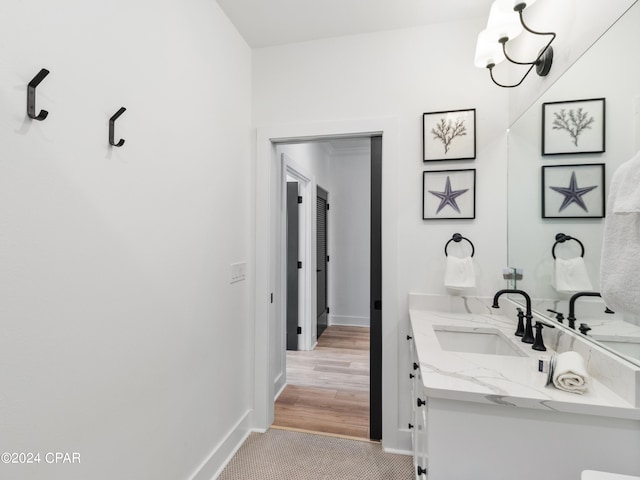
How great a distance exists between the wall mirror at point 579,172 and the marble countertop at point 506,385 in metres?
0.16

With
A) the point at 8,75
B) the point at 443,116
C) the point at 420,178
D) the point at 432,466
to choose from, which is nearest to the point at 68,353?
the point at 8,75

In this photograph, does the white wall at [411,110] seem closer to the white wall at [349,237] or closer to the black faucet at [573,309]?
the black faucet at [573,309]

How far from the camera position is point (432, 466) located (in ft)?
3.26

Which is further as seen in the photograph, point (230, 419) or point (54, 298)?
point (230, 419)

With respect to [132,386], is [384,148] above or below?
above

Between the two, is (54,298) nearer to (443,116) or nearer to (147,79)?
Answer: (147,79)

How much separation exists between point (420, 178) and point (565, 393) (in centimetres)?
137

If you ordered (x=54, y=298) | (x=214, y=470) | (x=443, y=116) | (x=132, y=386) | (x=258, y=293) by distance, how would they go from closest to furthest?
(x=54, y=298), (x=132, y=386), (x=214, y=470), (x=443, y=116), (x=258, y=293)

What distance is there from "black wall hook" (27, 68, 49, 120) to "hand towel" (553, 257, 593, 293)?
73.0 inches

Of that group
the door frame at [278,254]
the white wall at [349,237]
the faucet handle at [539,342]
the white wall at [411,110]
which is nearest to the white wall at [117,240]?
the door frame at [278,254]

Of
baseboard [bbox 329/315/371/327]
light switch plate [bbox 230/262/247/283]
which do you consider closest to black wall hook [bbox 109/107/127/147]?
light switch plate [bbox 230/262/247/283]

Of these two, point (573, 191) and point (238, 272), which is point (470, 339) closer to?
point (573, 191)

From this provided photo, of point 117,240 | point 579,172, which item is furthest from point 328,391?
point 579,172

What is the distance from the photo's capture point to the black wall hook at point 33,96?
84 cm
